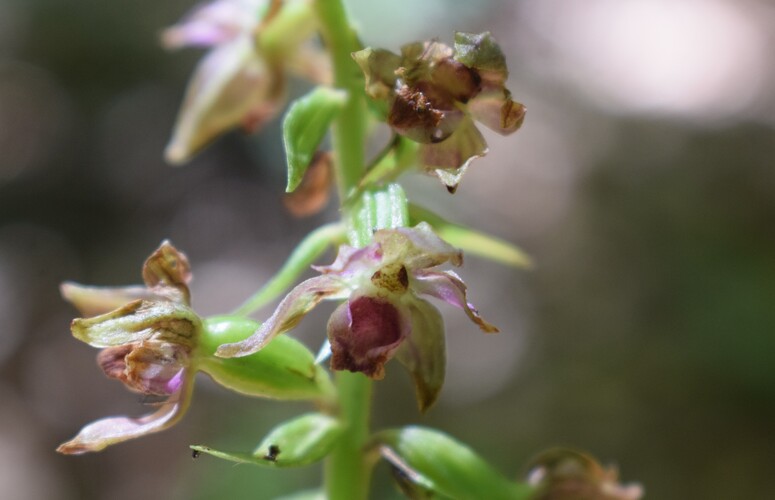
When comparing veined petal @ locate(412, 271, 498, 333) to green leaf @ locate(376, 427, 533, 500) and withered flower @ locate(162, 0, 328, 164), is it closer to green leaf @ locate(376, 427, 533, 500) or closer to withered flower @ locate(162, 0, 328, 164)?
green leaf @ locate(376, 427, 533, 500)

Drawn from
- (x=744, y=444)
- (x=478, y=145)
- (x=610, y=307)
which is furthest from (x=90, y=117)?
(x=478, y=145)

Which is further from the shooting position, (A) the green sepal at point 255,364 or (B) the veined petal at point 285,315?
(A) the green sepal at point 255,364

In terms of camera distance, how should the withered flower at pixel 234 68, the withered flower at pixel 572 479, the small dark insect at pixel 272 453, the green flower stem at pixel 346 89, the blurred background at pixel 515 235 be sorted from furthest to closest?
the blurred background at pixel 515 235 < the withered flower at pixel 234 68 < the withered flower at pixel 572 479 < the green flower stem at pixel 346 89 < the small dark insect at pixel 272 453

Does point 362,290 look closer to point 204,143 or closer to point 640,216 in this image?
point 204,143

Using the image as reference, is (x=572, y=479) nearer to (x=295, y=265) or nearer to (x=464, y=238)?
(x=464, y=238)

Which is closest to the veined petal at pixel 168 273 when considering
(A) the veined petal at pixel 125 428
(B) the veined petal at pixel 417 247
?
(A) the veined petal at pixel 125 428

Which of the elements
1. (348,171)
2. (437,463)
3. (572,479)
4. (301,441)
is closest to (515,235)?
(572,479)

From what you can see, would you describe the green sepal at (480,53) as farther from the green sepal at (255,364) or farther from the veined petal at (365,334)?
the green sepal at (255,364)
